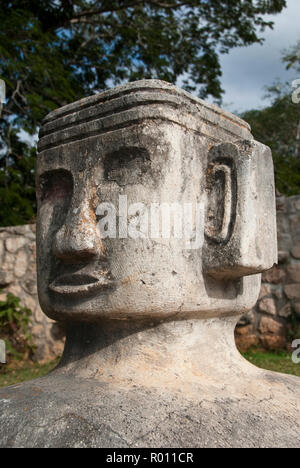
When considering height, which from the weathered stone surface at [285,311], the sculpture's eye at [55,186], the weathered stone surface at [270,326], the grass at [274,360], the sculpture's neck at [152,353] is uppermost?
the sculpture's eye at [55,186]

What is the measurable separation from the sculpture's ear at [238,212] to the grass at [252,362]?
107 inches

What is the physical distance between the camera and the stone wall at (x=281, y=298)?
487cm

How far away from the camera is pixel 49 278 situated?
6.28ft

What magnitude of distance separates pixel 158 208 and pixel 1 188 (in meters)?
4.77

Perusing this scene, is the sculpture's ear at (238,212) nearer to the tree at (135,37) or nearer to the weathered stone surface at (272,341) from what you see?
the weathered stone surface at (272,341)

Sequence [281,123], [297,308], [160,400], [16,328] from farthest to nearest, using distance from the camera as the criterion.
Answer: [281,123] < [16,328] < [297,308] < [160,400]

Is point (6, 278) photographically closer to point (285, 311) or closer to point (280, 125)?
point (285, 311)

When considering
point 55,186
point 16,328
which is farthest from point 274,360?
point 55,186

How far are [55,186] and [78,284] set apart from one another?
1.55ft

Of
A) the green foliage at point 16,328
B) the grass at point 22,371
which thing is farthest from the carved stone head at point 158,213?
the green foliage at point 16,328

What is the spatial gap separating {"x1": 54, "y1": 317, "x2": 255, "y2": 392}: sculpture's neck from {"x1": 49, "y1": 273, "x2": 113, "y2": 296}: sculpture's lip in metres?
0.15

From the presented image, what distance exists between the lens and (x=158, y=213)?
1.67 m

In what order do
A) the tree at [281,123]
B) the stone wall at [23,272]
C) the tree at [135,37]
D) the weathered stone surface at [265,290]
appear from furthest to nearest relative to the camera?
the tree at [281,123] < the tree at [135,37] < the stone wall at [23,272] < the weathered stone surface at [265,290]
